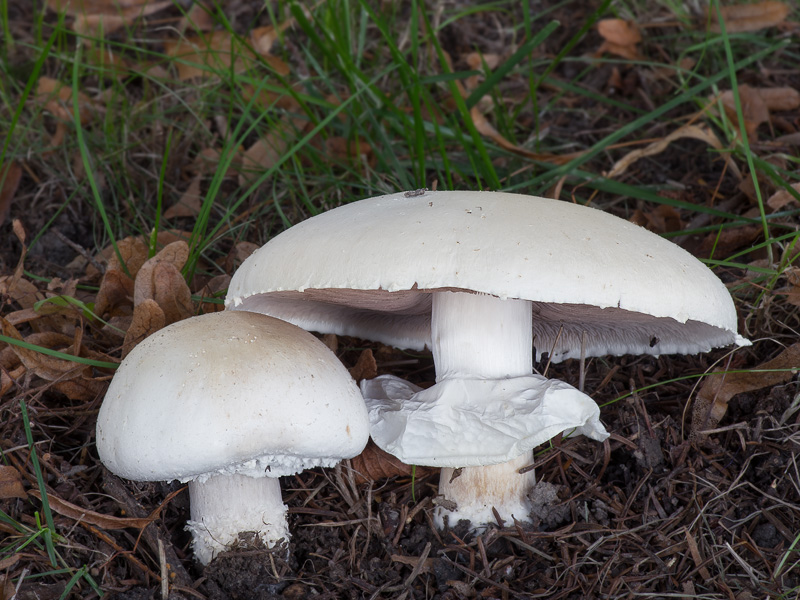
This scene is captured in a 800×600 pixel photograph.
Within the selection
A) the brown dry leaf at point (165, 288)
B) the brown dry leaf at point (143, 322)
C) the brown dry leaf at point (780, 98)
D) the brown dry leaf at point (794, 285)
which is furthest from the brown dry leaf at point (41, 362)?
the brown dry leaf at point (780, 98)

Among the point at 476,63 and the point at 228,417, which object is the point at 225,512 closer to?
the point at 228,417

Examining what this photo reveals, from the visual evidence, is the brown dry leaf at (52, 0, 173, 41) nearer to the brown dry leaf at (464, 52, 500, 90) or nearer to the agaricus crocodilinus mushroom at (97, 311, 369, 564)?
the brown dry leaf at (464, 52, 500, 90)

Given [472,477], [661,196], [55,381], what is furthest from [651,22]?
[55,381]

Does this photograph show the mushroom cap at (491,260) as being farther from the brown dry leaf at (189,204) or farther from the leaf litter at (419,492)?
the brown dry leaf at (189,204)

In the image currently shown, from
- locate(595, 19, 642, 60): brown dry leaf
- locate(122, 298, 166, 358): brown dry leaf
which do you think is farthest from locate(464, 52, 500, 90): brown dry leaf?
locate(122, 298, 166, 358): brown dry leaf

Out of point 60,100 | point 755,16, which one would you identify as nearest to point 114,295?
point 60,100

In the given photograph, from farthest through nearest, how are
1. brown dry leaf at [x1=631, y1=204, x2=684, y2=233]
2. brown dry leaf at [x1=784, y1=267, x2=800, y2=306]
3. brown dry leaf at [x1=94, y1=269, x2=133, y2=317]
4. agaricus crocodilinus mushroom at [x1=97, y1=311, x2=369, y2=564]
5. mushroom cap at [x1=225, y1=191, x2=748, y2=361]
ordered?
brown dry leaf at [x1=631, y1=204, x2=684, y2=233]
brown dry leaf at [x1=94, y1=269, x2=133, y2=317]
brown dry leaf at [x1=784, y1=267, x2=800, y2=306]
agaricus crocodilinus mushroom at [x1=97, y1=311, x2=369, y2=564]
mushroom cap at [x1=225, y1=191, x2=748, y2=361]
